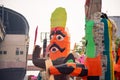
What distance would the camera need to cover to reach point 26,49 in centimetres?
1644

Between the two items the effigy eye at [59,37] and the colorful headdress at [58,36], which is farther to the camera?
the effigy eye at [59,37]

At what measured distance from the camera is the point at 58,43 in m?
5.48

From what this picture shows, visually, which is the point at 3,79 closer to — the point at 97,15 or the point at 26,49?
the point at 26,49

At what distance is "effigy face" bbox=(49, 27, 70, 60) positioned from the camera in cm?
545

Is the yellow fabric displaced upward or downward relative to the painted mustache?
upward

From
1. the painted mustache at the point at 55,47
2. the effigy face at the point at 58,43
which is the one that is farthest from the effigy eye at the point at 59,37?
the painted mustache at the point at 55,47

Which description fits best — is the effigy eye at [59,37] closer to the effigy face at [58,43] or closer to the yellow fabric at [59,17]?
the effigy face at [58,43]

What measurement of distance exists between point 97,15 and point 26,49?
42.2 ft

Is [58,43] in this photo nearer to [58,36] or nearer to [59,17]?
[58,36]

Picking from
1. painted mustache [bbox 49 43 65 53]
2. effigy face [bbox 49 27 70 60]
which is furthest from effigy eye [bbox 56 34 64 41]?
painted mustache [bbox 49 43 65 53]

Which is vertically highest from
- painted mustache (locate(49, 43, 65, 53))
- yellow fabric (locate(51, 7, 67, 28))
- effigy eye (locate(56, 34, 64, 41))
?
yellow fabric (locate(51, 7, 67, 28))

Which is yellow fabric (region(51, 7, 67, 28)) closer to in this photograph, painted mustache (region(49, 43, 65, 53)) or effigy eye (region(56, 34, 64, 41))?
effigy eye (region(56, 34, 64, 41))

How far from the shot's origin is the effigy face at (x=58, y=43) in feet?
17.9

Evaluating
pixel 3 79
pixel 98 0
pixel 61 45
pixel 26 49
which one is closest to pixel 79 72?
pixel 98 0
